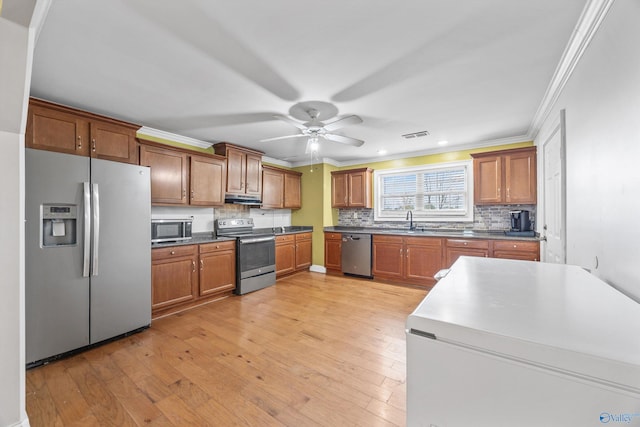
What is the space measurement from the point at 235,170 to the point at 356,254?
2716mm

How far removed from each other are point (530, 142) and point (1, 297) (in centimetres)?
583

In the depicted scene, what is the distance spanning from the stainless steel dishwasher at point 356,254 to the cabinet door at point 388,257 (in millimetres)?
132

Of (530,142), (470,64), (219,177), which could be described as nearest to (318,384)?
(470,64)

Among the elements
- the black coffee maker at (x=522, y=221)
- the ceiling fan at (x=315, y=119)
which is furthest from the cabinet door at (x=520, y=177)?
the ceiling fan at (x=315, y=119)

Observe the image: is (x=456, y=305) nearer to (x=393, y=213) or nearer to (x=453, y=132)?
(x=453, y=132)

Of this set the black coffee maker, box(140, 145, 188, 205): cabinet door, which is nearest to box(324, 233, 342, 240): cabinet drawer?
box(140, 145, 188, 205): cabinet door

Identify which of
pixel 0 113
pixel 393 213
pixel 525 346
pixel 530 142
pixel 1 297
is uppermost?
pixel 530 142

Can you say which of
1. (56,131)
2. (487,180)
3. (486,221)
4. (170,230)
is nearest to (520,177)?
(487,180)

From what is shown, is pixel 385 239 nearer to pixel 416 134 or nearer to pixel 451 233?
pixel 451 233

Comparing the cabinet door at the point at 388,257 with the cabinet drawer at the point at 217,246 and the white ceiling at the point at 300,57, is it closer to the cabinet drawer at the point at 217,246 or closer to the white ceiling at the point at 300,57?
the white ceiling at the point at 300,57

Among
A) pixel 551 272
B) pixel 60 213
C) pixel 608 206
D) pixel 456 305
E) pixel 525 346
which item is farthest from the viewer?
pixel 60 213

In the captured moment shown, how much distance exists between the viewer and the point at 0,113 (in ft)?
4.69

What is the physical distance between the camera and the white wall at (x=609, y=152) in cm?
119

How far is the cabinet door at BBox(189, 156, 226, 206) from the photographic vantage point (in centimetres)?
380
